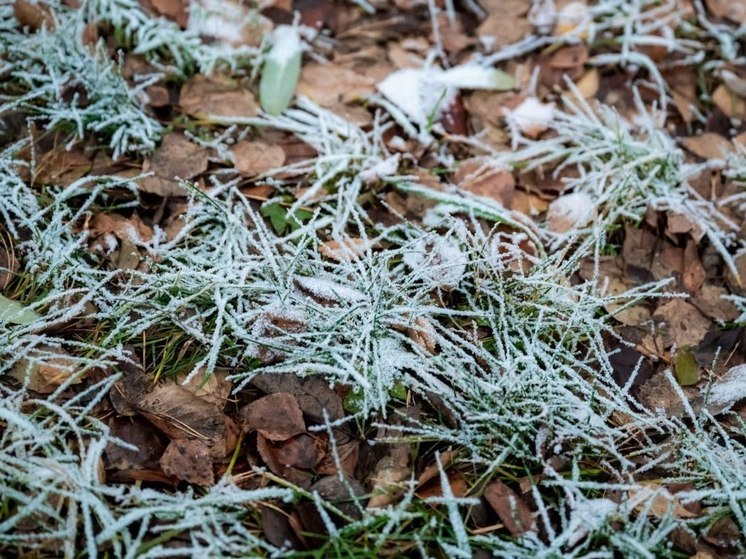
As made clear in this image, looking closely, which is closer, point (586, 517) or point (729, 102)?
point (586, 517)

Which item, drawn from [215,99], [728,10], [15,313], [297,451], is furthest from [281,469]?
[728,10]

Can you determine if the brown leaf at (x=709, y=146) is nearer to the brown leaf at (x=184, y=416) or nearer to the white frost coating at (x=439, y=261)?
the white frost coating at (x=439, y=261)

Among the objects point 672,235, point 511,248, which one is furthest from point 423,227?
point 672,235

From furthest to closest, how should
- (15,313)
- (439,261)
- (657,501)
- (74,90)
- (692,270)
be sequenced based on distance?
(74,90)
(692,270)
(439,261)
(15,313)
(657,501)

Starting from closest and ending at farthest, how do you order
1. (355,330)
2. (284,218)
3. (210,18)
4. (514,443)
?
(514,443), (355,330), (284,218), (210,18)

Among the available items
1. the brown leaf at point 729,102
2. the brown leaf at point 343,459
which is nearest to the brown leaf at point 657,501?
the brown leaf at point 343,459

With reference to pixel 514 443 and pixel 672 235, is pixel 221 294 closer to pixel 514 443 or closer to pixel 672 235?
pixel 514 443

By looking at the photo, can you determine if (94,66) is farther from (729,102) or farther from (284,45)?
(729,102)
